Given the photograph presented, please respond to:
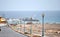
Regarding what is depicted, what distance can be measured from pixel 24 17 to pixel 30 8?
0.20 m

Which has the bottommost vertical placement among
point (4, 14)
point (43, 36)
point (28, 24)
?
point (43, 36)

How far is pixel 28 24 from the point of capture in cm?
247

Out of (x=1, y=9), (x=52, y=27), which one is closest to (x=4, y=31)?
(x=1, y=9)

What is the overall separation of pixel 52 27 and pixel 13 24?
723 millimetres

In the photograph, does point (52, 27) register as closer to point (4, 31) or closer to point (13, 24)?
point (13, 24)

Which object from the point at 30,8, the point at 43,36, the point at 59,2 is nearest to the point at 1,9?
the point at 30,8

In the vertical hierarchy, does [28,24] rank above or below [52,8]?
below

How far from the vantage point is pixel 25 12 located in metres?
2.44

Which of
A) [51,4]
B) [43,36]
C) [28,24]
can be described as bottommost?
[43,36]

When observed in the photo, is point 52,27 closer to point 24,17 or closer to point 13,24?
point 24,17

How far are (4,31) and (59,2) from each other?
1.16m

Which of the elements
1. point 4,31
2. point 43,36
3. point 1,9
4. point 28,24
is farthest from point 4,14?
point 43,36

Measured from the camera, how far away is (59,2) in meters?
2.52

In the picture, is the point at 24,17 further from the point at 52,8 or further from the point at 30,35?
the point at 52,8
